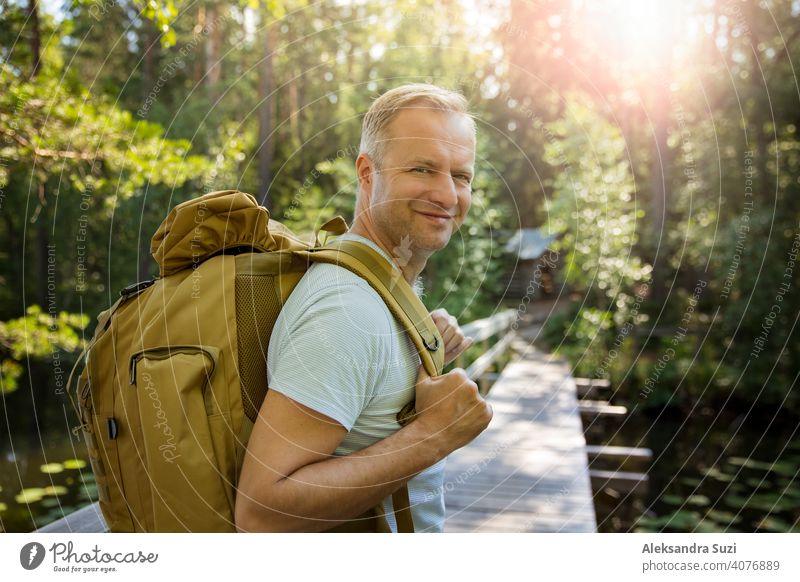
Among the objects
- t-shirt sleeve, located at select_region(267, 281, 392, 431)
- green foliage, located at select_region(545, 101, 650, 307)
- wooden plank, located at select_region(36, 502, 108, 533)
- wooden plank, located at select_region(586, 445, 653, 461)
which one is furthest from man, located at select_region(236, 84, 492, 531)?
green foliage, located at select_region(545, 101, 650, 307)

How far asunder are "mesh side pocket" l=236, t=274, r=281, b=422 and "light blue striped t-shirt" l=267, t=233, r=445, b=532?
4cm

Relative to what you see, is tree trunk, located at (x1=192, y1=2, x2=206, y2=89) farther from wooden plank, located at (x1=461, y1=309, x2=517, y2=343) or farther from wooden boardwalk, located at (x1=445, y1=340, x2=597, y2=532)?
wooden boardwalk, located at (x1=445, y1=340, x2=597, y2=532)

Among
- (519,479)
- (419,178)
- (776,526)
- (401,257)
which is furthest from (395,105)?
(776,526)

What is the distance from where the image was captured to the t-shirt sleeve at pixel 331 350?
48.1 inches

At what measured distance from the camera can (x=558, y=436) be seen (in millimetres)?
5473

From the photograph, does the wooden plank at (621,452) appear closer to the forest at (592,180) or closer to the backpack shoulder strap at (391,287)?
the forest at (592,180)

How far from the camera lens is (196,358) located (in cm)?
126

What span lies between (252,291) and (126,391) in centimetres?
29

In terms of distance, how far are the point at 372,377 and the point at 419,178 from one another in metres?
0.46

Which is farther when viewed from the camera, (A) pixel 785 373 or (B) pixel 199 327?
(A) pixel 785 373

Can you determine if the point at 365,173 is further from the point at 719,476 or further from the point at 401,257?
the point at 719,476
